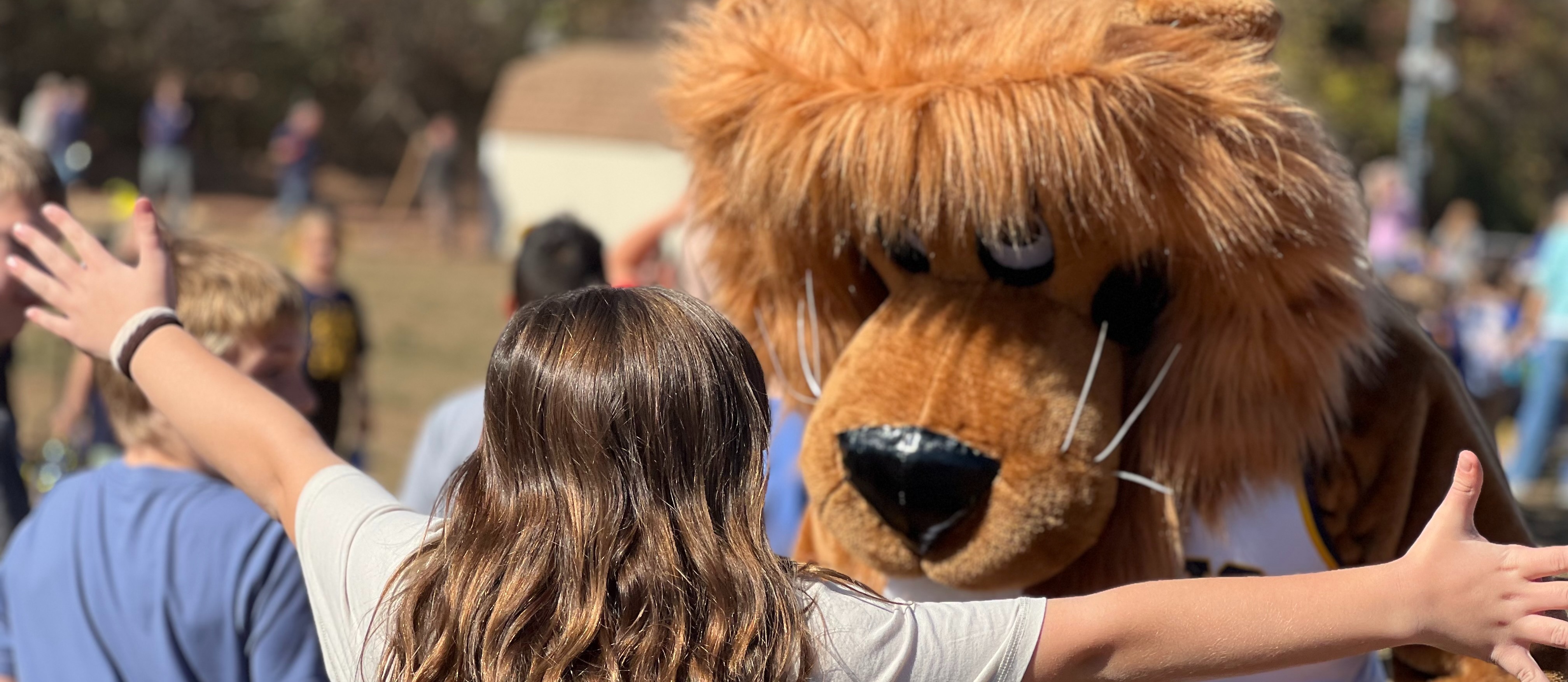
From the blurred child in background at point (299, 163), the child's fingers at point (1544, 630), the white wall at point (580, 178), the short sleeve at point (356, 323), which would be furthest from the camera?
the blurred child in background at point (299, 163)

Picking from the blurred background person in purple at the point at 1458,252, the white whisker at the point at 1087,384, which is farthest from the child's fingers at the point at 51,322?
the blurred background person in purple at the point at 1458,252

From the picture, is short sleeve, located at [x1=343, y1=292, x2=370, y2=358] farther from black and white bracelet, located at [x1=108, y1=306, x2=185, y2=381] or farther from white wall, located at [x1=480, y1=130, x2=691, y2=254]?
white wall, located at [x1=480, y1=130, x2=691, y2=254]

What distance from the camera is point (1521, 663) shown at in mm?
1312

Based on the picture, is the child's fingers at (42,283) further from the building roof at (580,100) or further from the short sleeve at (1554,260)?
the building roof at (580,100)

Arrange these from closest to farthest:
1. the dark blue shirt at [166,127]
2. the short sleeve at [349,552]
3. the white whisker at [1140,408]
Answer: the short sleeve at [349,552]
the white whisker at [1140,408]
the dark blue shirt at [166,127]

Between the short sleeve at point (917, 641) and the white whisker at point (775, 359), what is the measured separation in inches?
39.3

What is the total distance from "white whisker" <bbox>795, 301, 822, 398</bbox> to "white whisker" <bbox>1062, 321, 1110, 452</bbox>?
1.50 feet

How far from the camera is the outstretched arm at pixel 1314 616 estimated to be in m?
1.32

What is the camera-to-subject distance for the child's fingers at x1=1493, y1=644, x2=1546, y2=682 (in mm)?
1310

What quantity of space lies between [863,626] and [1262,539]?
91cm

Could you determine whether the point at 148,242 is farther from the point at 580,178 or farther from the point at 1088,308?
the point at 580,178

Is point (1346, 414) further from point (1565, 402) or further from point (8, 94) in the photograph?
point (8, 94)

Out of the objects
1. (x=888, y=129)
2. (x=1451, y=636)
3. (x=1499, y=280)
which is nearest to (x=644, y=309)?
(x=888, y=129)

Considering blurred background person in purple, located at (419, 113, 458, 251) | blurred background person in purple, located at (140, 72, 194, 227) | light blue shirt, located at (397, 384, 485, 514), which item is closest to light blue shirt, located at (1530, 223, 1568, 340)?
light blue shirt, located at (397, 384, 485, 514)
